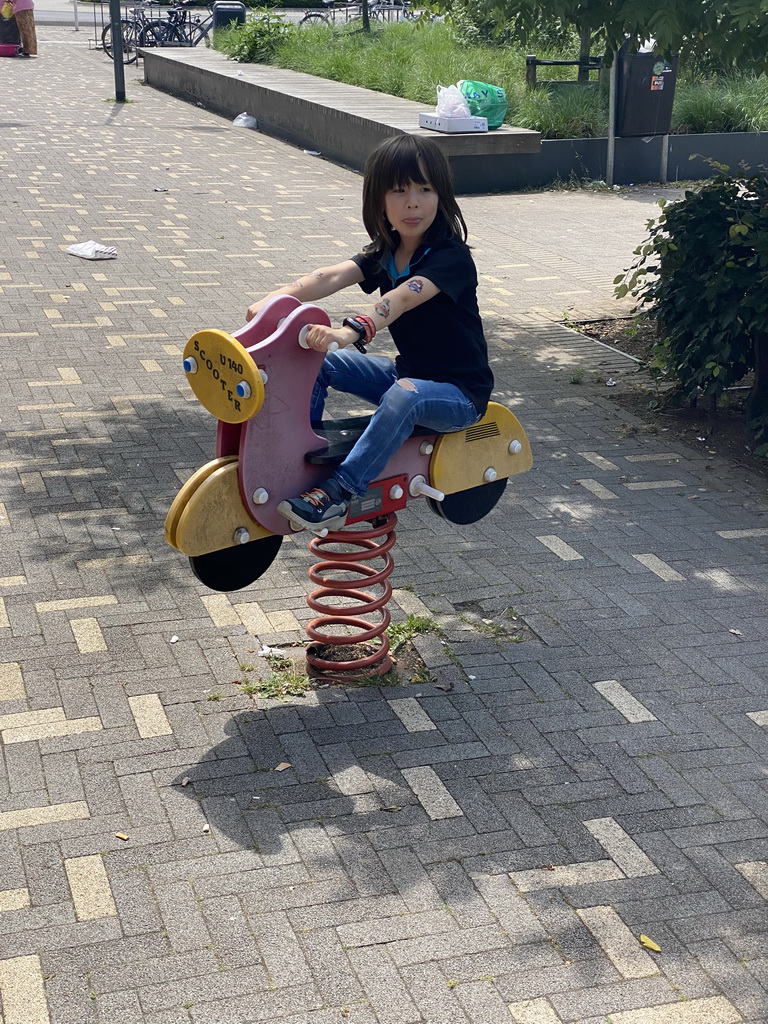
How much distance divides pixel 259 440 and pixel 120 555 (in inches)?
64.2

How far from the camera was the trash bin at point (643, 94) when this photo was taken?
14.2 meters

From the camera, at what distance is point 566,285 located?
10680 mm

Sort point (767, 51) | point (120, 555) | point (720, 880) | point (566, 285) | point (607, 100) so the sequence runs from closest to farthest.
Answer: point (720, 880) < point (120, 555) < point (767, 51) < point (566, 285) < point (607, 100)

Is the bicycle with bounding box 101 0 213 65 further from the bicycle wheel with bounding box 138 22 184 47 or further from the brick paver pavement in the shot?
the brick paver pavement

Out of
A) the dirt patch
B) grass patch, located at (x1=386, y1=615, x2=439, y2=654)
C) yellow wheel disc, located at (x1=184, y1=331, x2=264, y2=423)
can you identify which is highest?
yellow wheel disc, located at (x1=184, y1=331, x2=264, y2=423)

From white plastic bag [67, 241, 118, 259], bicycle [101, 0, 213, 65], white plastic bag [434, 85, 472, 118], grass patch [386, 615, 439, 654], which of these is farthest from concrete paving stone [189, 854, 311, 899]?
bicycle [101, 0, 213, 65]

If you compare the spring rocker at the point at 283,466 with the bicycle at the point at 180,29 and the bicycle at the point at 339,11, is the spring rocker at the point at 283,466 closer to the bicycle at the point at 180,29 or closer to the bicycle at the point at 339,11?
the bicycle at the point at 180,29

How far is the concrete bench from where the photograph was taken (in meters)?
14.3

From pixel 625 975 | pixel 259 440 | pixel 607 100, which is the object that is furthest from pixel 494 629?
pixel 607 100

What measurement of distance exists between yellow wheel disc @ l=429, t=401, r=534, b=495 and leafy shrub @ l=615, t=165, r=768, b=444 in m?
2.46

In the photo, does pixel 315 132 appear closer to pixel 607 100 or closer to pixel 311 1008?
pixel 607 100

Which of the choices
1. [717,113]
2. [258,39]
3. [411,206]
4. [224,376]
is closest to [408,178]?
[411,206]

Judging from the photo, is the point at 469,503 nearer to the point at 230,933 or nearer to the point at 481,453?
the point at 481,453

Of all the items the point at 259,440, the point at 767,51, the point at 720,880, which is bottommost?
the point at 720,880
